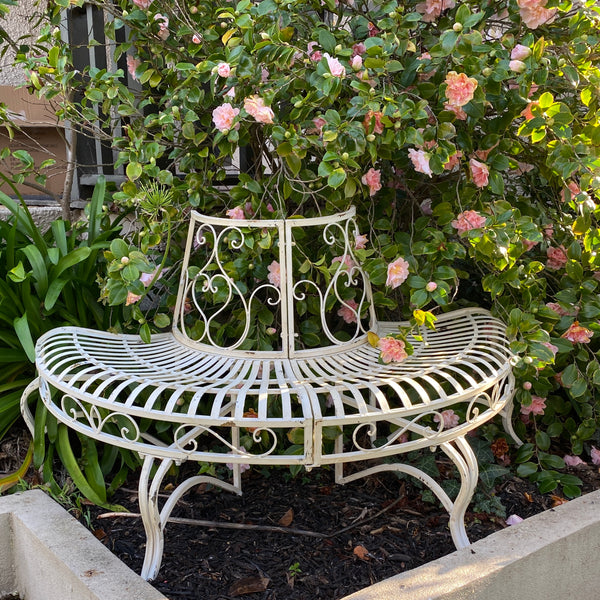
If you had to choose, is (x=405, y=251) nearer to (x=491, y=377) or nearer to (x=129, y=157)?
(x=491, y=377)

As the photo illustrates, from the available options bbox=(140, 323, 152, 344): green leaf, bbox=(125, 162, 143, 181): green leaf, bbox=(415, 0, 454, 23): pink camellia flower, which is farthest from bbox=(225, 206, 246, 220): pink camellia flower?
bbox=(415, 0, 454, 23): pink camellia flower

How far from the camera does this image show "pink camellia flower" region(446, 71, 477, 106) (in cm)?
175

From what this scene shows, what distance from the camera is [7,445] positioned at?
242 centimetres

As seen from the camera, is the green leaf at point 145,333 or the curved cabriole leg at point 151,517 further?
the green leaf at point 145,333

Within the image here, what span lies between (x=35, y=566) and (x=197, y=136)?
50.6 inches

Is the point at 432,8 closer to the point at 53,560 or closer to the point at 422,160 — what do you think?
the point at 422,160

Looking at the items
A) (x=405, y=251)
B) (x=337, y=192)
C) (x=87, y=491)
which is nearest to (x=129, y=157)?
(x=337, y=192)

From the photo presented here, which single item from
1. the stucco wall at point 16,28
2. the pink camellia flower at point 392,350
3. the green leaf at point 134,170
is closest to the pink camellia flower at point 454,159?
the pink camellia flower at point 392,350

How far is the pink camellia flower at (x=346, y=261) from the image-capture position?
6.71 feet

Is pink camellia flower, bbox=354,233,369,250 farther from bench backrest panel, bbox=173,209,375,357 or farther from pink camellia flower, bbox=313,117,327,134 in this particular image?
pink camellia flower, bbox=313,117,327,134

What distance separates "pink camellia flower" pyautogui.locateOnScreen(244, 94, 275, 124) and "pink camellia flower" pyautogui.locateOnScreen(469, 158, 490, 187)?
599 mm

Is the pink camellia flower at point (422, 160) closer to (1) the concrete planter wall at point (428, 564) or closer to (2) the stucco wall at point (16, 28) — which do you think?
(1) the concrete planter wall at point (428, 564)

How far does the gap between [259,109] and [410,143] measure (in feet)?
1.32

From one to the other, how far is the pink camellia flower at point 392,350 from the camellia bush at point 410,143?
99 millimetres
